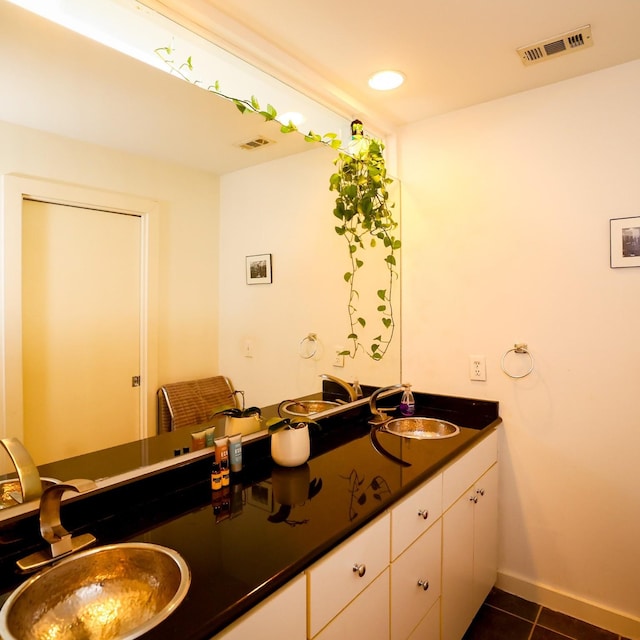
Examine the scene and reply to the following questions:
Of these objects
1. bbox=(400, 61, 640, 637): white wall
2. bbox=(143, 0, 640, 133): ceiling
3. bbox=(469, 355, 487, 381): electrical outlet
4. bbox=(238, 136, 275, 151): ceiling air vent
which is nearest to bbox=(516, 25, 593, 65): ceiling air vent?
bbox=(143, 0, 640, 133): ceiling

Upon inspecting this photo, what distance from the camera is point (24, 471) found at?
1.02 meters

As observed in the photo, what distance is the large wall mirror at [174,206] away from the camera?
0.99 meters

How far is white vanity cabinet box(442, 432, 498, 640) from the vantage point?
173 cm

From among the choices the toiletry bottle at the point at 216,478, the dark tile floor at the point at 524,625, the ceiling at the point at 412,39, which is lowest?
the dark tile floor at the point at 524,625

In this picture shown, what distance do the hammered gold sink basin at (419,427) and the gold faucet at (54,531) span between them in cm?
143

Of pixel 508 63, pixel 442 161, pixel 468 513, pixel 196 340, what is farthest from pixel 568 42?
pixel 468 513

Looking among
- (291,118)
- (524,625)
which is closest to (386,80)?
(291,118)

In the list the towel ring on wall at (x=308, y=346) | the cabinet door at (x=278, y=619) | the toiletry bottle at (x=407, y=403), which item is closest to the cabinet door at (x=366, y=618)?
the cabinet door at (x=278, y=619)

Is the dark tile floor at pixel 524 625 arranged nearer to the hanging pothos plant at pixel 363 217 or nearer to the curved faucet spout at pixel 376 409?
the curved faucet spout at pixel 376 409

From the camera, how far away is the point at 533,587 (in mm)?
2174

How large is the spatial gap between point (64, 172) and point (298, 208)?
100 cm

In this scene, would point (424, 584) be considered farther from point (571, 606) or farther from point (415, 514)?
point (571, 606)

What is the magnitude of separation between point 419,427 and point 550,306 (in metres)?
0.86

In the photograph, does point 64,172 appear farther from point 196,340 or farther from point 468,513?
point 468,513
